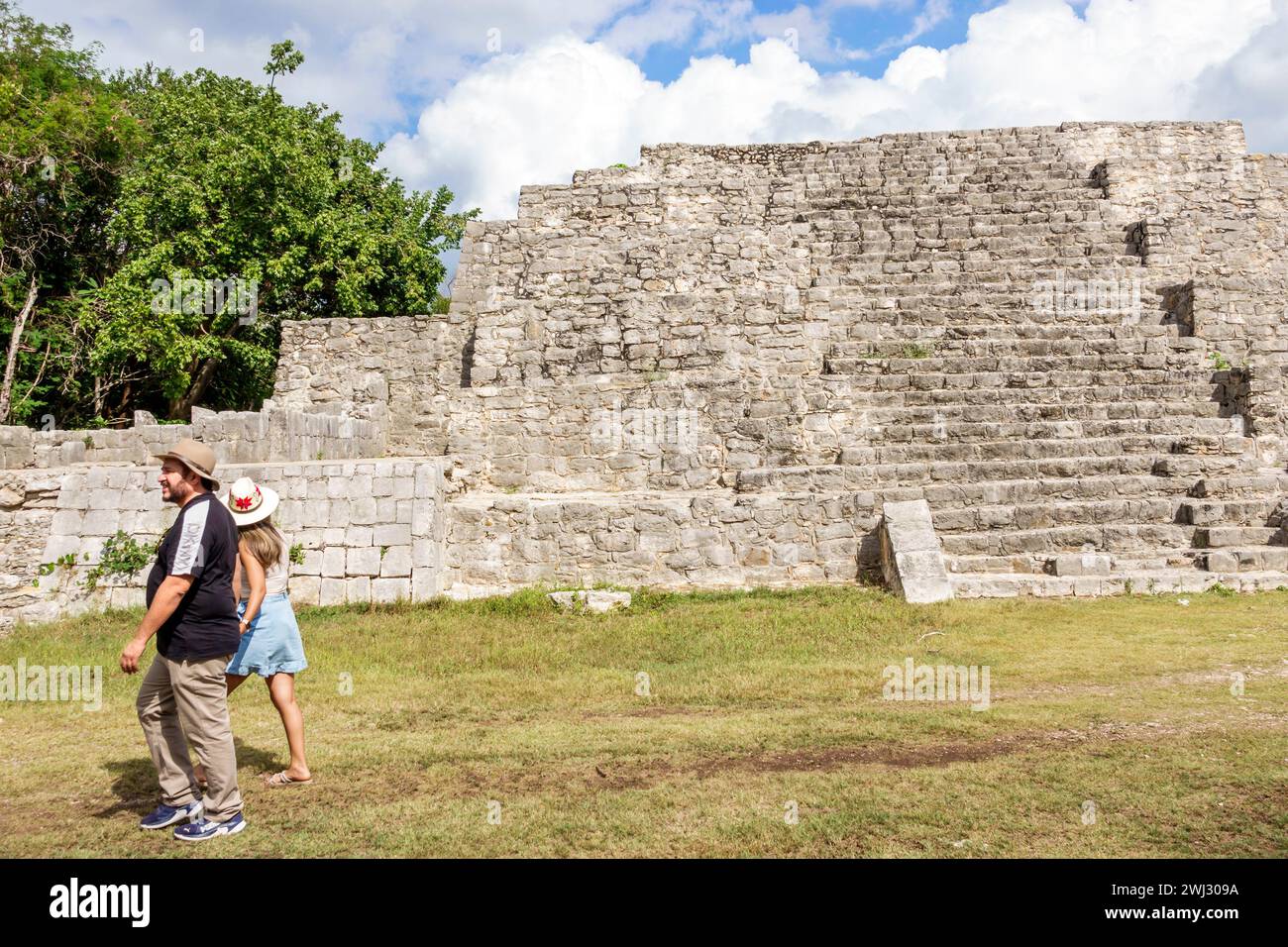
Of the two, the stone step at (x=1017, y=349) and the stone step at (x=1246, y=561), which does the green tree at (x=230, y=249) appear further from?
the stone step at (x=1246, y=561)

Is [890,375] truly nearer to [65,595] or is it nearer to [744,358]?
[744,358]

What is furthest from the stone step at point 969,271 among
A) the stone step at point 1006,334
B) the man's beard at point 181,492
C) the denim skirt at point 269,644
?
the man's beard at point 181,492

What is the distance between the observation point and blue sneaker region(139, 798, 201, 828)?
4254 millimetres

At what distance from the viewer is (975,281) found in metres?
13.9

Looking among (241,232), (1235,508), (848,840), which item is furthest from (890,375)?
(241,232)

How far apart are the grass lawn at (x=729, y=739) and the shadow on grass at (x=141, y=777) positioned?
0.02 meters

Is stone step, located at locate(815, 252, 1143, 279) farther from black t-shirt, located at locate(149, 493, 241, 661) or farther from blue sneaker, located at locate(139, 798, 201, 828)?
blue sneaker, located at locate(139, 798, 201, 828)

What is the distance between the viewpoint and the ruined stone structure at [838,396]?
958 centimetres

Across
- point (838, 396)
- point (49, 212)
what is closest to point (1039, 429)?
point (838, 396)

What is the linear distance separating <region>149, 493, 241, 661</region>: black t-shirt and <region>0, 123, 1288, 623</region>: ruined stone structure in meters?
5.17

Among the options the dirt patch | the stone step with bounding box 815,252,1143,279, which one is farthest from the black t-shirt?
the stone step with bounding box 815,252,1143,279

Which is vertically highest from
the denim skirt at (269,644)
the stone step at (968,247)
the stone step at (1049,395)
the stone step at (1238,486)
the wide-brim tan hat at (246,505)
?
the stone step at (968,247)

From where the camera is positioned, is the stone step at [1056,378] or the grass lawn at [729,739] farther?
the stone step at [1056,378]
